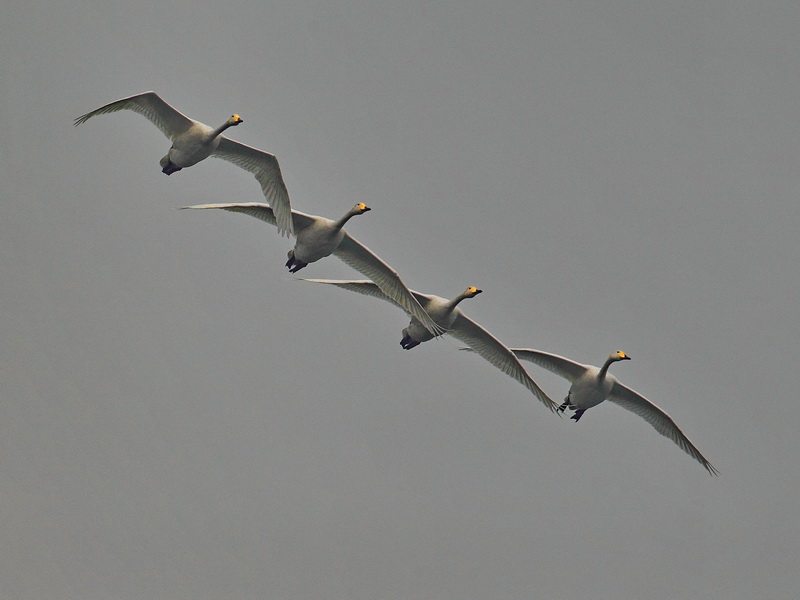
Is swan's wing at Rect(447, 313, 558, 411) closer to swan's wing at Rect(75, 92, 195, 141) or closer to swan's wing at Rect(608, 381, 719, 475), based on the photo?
swan's wing at Rect(608, 381, 719, 475)

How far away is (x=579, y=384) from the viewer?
5853 cm

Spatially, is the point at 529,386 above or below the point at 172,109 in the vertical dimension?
below

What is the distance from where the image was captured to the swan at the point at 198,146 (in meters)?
51.4

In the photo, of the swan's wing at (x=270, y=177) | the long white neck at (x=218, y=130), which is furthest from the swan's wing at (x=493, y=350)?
the long white neck at (x=218, y=130)

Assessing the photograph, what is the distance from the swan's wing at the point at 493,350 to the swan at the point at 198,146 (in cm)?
955

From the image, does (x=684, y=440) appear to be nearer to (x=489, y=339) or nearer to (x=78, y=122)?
(x=489, y=339)

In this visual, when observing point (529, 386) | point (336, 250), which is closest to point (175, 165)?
point (336, 250)

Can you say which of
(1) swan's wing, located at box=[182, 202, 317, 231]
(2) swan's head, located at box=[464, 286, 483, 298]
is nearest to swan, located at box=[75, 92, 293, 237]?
(1) swan's wing, located at box=[182, 202, 317, 231]

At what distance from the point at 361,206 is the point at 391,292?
372 cm

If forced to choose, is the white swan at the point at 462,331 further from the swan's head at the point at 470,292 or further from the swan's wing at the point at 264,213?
the swan's wing at the point at 264,213

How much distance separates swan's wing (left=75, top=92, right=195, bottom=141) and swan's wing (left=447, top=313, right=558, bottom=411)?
13718mm

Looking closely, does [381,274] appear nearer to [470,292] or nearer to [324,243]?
[324,243]

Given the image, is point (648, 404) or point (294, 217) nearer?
point (294, 217)

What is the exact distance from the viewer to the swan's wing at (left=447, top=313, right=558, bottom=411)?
56500 mm
